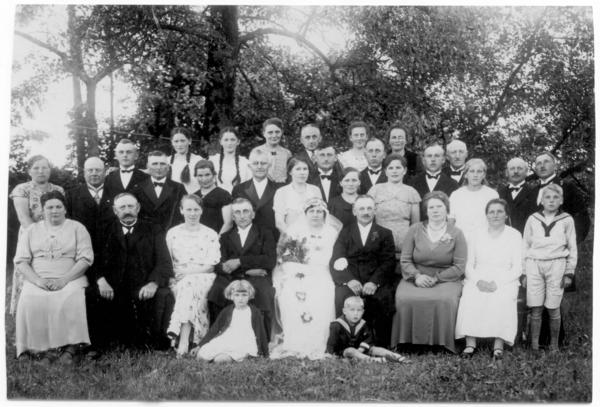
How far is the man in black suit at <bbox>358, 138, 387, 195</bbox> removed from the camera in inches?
242

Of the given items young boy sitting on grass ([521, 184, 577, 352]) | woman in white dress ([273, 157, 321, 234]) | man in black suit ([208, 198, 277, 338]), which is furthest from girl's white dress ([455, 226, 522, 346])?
man in black suit ([208, 198, 277, 338])

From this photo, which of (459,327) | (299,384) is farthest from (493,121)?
(299,384)

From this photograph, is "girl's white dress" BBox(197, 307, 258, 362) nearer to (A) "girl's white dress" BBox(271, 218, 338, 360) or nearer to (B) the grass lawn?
(B) the grass lawn

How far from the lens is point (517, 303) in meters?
5.63

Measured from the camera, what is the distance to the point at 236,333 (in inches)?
212

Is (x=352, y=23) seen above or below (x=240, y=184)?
above

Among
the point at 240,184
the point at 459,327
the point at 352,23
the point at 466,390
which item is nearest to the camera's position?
the point at 466,390

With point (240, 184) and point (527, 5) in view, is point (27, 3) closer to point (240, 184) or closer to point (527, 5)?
point (240, 184)

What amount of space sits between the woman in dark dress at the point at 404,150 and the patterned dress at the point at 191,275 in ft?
6.44

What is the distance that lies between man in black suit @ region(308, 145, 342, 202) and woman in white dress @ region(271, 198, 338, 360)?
0.36 meters

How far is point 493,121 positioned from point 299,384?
3.56 m

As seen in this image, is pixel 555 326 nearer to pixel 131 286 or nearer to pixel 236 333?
pixel 236 333

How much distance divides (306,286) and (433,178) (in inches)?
63.0

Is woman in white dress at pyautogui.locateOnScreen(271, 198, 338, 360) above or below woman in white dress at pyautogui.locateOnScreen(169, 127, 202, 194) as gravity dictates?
below
